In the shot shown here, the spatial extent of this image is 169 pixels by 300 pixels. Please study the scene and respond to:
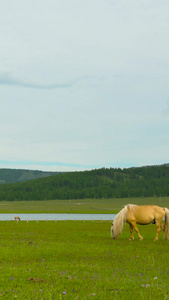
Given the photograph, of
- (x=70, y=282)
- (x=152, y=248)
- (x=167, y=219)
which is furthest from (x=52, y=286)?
(x=167, y=219)

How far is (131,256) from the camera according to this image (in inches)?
752

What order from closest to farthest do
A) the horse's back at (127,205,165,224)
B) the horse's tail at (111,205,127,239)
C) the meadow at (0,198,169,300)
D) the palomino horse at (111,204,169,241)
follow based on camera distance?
the meadow at (0,198,169,300), the horse's tail at (111,205,127,239), the palomino horse at (111,204,169,241), the horse's back at (127,205,165,224)

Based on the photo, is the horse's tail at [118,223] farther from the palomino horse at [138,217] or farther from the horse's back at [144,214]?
the horse's back at [144,214]

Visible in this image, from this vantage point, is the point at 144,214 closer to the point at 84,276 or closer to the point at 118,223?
the point at 118,223

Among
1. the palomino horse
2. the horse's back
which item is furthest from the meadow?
the horse's back

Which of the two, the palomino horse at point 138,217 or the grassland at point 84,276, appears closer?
the grassland at point 84,276

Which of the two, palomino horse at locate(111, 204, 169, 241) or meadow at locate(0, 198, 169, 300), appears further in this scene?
palomino horse at locate(111, 204, 169, 241)

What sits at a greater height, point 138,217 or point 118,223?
point 138,217

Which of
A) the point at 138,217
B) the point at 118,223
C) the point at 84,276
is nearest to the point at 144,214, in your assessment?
the point at 138,217

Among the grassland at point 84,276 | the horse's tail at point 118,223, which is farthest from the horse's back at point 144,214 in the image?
the grassland at point 84,276

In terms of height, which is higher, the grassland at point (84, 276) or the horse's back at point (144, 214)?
the horse's back at point (144, 214)

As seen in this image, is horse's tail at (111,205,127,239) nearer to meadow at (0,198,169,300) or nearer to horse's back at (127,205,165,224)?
horse's back at (127,205,165,224)

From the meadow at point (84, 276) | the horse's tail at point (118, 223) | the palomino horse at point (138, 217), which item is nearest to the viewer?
the meadow at point (84, 276)

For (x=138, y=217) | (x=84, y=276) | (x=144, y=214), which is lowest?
(x=84, y=276)
